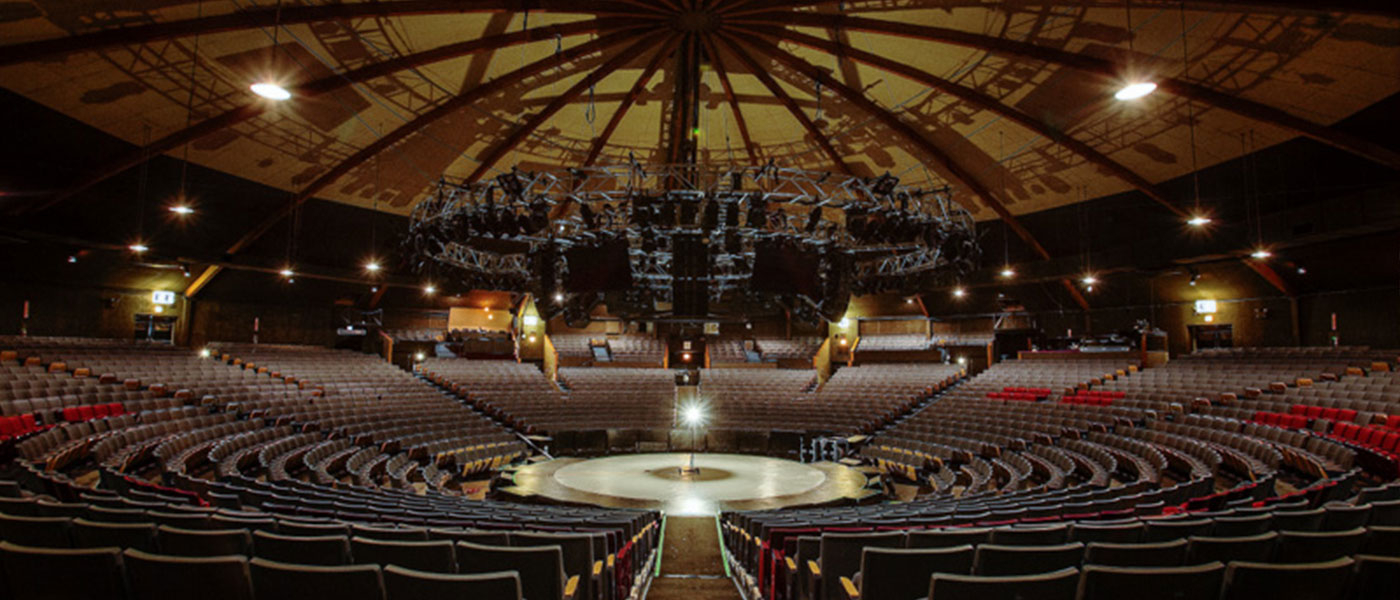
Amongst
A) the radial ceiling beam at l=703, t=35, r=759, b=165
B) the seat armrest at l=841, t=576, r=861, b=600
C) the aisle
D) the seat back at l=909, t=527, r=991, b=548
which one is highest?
the radial ceiling beam at l=703, t=35, r=759, b=165

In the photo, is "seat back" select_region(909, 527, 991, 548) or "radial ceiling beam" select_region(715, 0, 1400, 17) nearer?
"seat back" select_region(909, 527, 991, 548)

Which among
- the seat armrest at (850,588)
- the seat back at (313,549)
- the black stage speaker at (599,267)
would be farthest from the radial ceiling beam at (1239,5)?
the seat back at (313,549)

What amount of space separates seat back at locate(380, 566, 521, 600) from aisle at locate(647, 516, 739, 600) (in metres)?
3.44

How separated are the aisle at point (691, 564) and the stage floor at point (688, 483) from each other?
65cm

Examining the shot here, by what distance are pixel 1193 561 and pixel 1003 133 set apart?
521 inches

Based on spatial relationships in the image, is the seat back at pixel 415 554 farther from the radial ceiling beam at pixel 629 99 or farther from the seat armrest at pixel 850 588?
the radial ceiling beam at pixel 629 99

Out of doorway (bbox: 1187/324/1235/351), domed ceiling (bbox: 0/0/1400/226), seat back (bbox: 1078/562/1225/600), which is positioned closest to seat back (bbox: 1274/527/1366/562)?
seat back (bbox: 1078/562/1225/600)

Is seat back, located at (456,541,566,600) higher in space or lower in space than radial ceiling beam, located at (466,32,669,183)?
lower

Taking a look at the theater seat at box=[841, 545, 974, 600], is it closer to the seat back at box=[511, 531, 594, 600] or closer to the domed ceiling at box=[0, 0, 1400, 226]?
the seat back at box=[511, 531, 594, 600]

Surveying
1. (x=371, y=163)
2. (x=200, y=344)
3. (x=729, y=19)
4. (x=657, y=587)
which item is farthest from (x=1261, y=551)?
(x=200, y=344)

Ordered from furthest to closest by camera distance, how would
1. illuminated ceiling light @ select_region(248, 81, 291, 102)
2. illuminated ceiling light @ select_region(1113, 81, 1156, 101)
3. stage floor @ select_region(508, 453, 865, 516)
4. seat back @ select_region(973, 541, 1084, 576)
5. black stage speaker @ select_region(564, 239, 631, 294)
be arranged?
black stage speaker @ select_region(564, 239, 631, 294) < stage floor @ select_region(508, 453, 865, 516) < illuminated ceiling light @ select_region(1113, 81, 1156, 101) < illuminated ceiling light @ select_region(248, 81, 291, 102) < seat back @ select_region(973, 541, 1084, 576)

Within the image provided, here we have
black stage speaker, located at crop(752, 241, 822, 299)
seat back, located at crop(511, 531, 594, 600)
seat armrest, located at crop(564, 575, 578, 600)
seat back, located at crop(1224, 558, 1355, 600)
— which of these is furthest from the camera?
black stage speaker, located at crop(752, 241, 822, 299)

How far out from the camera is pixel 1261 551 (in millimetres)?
3654

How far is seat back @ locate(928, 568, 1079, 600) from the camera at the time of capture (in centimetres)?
275
